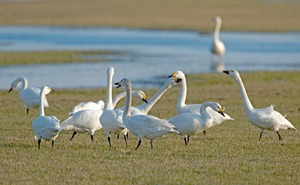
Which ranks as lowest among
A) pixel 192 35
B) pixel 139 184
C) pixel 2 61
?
pixel 139 184

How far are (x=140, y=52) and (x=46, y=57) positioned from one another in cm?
584

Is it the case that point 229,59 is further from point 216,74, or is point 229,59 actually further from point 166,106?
point 166,106

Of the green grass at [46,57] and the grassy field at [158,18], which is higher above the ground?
the grassy field at [158,18]

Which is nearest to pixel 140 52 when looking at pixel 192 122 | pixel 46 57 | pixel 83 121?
pixel 46 57

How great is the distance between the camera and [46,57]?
3300 cm

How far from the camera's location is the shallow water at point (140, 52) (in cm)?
2608

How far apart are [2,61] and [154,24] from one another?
28.8 metres

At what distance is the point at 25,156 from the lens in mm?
10555

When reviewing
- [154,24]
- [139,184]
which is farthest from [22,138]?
[154,24]

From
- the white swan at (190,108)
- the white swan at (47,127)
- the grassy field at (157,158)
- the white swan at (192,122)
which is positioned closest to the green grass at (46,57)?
the grassy field at (157,158)

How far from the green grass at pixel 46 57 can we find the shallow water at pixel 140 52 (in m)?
1.07

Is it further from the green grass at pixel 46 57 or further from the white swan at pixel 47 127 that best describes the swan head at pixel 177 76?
the green grass at pixel 46 57

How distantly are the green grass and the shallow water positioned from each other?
1.07 metres

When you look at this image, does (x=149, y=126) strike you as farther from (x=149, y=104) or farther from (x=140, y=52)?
(x=140, y=52)
